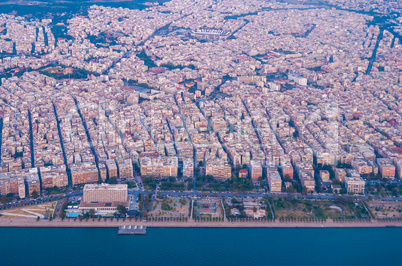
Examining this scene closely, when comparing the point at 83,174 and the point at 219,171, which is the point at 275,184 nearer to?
the point at 219,171

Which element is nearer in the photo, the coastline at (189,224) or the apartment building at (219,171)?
the coastline at (189,224)

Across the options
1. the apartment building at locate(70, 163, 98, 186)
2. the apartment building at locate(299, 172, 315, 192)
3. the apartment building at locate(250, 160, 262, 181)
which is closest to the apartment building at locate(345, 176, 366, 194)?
the apartment building at locate(299, 172, 315, 192)

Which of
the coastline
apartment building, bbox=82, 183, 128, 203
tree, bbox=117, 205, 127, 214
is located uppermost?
apartment building, bbox=82, 183, 128, 203

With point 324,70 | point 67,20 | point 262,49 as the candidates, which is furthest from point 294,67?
point 67,20

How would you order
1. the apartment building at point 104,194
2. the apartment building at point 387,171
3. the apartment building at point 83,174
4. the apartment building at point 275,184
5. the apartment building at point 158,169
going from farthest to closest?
the apartment building at point 387,171 → the apartment building at point 158,169 → the apartment building at point 83,174 → the apartment building at point 275,184 → the apartment building at point 104,194

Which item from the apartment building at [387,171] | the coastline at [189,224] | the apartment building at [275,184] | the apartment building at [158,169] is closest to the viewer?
the coastline at [189,224]

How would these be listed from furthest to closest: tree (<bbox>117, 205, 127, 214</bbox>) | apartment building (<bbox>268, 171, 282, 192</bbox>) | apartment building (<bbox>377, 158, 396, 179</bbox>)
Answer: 1. apartment building (<bbox>377, 158, 396, 179</bbox>)
2. apartment building (<bbox>268, 171, 282, 192</bbox>)
3. tree (<bbox>117, 205, 127, 214</bbox>)

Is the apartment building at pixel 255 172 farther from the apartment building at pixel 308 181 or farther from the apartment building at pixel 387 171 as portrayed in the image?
the apartment building at pixel 387 171

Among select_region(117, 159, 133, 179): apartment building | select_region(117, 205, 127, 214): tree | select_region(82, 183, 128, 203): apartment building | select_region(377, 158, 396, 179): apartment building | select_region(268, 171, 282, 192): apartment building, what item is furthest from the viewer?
select_region(377, 158, 396, 179): apartment building

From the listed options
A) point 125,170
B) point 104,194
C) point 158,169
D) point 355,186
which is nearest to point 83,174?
point 125,170

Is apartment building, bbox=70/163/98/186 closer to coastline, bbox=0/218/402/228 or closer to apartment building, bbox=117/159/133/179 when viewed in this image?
apartment building, bbox=117/159/133/179

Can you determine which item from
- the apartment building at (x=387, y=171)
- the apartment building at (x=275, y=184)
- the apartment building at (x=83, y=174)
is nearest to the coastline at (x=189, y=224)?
the apartment building at (x=275, y=184)

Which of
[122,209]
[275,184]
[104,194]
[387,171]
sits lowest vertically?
[122,209]
